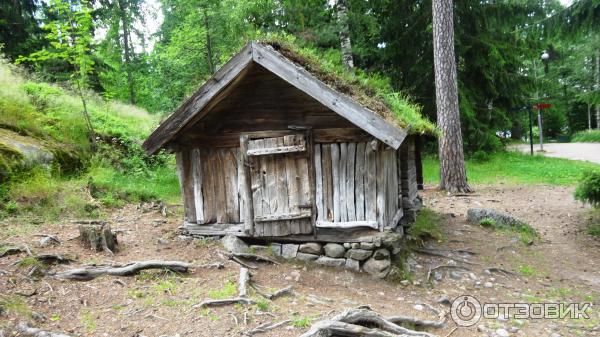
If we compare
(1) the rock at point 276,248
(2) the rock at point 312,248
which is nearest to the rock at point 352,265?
(2) the rock at point 312,248

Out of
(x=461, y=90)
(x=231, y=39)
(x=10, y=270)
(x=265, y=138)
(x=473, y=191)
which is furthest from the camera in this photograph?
(x=461, y=90)

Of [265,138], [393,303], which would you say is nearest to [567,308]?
A: [393,303]

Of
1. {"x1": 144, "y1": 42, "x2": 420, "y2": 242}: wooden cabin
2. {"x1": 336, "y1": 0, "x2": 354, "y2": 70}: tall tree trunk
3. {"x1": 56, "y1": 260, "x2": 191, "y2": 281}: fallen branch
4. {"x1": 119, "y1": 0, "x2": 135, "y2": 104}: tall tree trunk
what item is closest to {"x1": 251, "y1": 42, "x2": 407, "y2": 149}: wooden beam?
{"x1": 144, "y1": 42, "x2": 420, "y2": 242}: wooden cabin

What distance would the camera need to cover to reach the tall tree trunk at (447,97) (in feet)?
45.5

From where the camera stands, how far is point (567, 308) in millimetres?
6660

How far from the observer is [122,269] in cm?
623

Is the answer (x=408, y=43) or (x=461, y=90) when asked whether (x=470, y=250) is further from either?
(x=408, y=43)

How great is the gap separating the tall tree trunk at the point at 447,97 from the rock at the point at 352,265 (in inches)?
313

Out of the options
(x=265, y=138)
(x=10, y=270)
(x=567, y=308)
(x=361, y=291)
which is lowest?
(x=567, y=308)

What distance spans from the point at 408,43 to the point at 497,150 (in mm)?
7475

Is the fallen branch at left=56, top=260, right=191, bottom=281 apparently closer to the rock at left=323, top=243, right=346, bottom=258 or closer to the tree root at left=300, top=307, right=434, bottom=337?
the rock at left=323, top=243, right=346, bottom=258

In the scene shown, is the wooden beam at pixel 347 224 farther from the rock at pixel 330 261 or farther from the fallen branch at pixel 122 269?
the fallen branch at pixel 122 269

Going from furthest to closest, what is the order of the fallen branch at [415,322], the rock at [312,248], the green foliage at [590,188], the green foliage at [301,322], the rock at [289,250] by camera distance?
1. the green foliage at [590,188]
2. the rock at [289,250]
3. the rock at [312,248]
4. the fallen branch at [415,322]
5. the green foliage at [301,322]

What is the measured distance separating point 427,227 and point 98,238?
7.22 m
